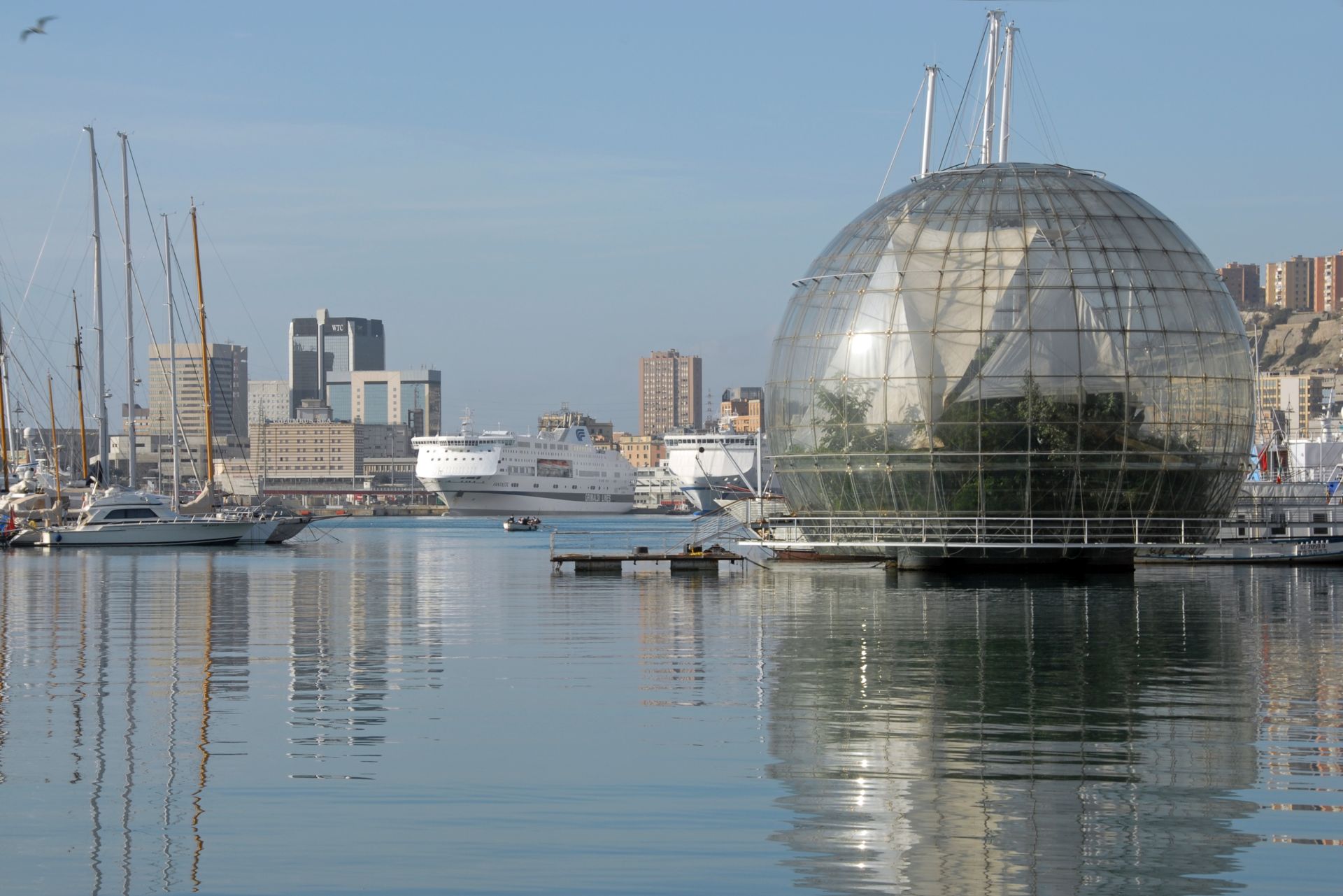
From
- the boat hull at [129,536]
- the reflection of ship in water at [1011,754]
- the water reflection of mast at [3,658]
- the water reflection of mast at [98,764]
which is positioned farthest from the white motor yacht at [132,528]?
the reflection of ship in water at [1011,754]

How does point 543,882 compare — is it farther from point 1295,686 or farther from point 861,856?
point 1295,686

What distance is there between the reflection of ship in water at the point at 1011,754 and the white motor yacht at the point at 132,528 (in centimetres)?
6543

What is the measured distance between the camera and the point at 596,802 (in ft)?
44.8

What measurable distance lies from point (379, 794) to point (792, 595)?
25.7 m

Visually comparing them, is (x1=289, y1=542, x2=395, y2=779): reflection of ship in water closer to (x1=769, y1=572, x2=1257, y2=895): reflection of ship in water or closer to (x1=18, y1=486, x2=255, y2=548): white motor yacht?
(x1=769, y1=572, x2=1257, y2=895): reflection of ship in water

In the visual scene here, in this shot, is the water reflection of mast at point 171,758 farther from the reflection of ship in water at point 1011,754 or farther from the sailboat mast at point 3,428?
the sailboat mast at point 3,428

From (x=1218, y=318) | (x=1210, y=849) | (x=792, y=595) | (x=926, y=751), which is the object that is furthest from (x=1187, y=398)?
(x=1210, y=849)

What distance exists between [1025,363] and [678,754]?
34.2 metres

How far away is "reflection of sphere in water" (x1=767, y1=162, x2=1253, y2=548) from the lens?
48188 millimetres

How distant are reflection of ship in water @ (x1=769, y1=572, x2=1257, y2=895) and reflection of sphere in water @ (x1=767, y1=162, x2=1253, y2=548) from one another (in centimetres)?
1873

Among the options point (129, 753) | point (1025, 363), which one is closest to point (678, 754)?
point (129, 753)

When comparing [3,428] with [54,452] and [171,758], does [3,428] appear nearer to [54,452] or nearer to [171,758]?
[54,452]

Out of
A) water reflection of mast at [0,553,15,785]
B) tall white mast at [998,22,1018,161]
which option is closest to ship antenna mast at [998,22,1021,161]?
tall white mast at [998,22,1018,161]

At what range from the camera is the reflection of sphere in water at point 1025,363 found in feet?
158
